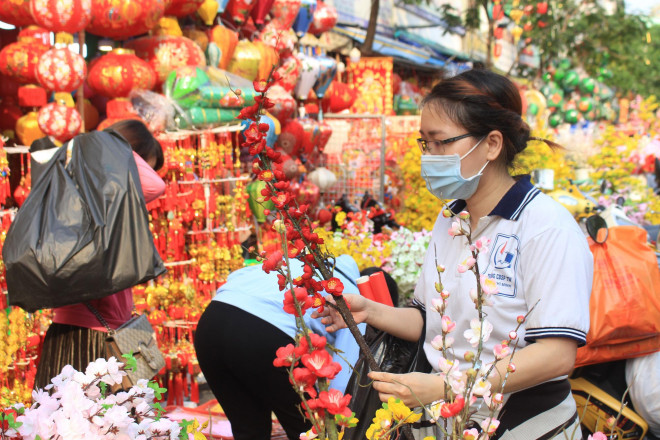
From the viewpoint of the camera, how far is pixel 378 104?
31.5 ft

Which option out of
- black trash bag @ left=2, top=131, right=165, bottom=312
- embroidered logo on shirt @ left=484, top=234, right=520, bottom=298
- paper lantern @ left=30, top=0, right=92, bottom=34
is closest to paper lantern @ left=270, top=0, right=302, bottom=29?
paper lantern @ left=30, top=0, right=92, bottom=34

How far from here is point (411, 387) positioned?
120cm

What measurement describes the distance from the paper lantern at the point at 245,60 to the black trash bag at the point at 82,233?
298cm

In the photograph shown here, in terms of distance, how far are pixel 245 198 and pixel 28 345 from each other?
5.93ft

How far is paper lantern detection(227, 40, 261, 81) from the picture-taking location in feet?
17.1

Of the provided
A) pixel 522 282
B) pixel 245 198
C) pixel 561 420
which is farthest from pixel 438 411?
pixel 245 198

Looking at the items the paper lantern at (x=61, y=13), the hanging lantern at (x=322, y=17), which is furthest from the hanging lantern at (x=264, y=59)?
the paper lantern at (x=61, y=13)

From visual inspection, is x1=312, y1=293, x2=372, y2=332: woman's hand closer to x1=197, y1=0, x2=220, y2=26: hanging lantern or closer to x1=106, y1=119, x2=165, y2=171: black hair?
x1=106, y1=119, x2=165, y2=171: black hair

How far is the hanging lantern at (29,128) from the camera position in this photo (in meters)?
3.66

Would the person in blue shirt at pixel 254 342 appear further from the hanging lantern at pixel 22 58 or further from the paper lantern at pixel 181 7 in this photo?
the paper lantern at pixel 181 7

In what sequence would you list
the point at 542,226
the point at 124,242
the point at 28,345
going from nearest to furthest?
the point at 542,226 < the point at 124,242 < the point at 28,345

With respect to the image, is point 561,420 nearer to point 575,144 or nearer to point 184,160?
point 184,160

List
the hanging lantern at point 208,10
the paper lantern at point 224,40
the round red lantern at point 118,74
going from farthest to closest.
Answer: the paper lantern at point 224,40, the hanging lantern at point 208,10, the round red lantern at point 118,74

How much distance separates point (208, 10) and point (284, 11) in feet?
3.87
